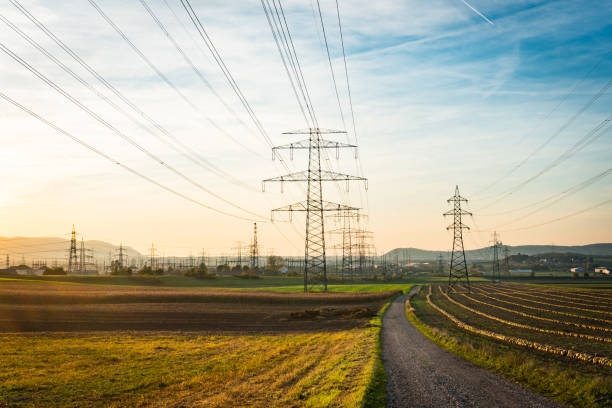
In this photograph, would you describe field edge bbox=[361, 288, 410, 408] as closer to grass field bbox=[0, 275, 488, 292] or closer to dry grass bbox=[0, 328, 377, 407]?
dry grass bbox=[0, 328, 377, 407]

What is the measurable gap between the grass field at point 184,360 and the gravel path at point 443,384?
106cm

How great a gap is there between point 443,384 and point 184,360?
16.0 meters

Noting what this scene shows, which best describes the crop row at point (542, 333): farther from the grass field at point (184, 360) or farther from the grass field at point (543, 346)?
the grass field at point (184, 360)

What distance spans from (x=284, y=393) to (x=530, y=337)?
23745mm

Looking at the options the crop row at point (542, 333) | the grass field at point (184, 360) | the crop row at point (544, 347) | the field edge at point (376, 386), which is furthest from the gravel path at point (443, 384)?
the crop row at point (542, 333)

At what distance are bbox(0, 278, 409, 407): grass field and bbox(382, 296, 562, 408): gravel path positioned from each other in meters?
1.06

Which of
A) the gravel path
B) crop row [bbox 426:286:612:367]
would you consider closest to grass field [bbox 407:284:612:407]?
crop row [bbox 426:286:612:367]

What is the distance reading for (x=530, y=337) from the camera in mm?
34219

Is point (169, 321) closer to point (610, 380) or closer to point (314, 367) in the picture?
point (314, 367)

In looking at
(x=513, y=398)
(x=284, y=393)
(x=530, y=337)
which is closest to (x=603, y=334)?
(x=530, y=337)

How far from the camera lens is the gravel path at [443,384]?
17.5 meters

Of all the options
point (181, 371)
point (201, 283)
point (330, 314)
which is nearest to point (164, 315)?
point (330, 314)

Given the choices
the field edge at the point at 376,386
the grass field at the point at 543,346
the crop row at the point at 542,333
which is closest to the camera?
the field edge at the point at 376,386

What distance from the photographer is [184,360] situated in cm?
2798
